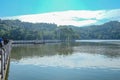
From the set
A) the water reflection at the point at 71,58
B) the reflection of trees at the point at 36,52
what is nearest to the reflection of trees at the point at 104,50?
the water reflection at the point at 71,58

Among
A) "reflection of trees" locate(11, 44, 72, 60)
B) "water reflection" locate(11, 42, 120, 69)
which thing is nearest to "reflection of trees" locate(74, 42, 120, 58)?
"water reflection" locate(11, 42, 120, 69)

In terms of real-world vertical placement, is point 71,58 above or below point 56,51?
Result: above

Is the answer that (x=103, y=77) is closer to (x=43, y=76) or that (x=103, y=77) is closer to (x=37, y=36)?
(x=43, y=76)

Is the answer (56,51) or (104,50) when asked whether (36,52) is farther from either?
(104,50)

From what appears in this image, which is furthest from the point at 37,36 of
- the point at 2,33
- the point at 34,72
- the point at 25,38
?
the point at 34,72

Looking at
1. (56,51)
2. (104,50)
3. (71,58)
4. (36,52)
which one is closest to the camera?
(71,58)

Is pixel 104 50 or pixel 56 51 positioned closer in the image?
pixel 56 51

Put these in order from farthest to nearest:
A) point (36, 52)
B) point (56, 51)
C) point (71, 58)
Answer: point (56, 51), point (36, 52), point (71, 58)

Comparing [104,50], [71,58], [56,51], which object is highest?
[71,58]

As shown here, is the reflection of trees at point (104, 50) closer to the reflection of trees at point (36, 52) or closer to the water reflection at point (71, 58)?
the water reflection at point (71, 58)

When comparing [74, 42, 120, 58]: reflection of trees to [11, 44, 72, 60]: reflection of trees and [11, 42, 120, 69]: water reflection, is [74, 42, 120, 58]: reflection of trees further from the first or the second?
[11, 44, 72, 60]: reflection of trees

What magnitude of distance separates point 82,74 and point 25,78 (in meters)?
4.93

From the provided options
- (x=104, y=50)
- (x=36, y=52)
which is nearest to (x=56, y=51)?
(x=36, y=52)

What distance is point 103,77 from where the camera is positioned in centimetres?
2098
